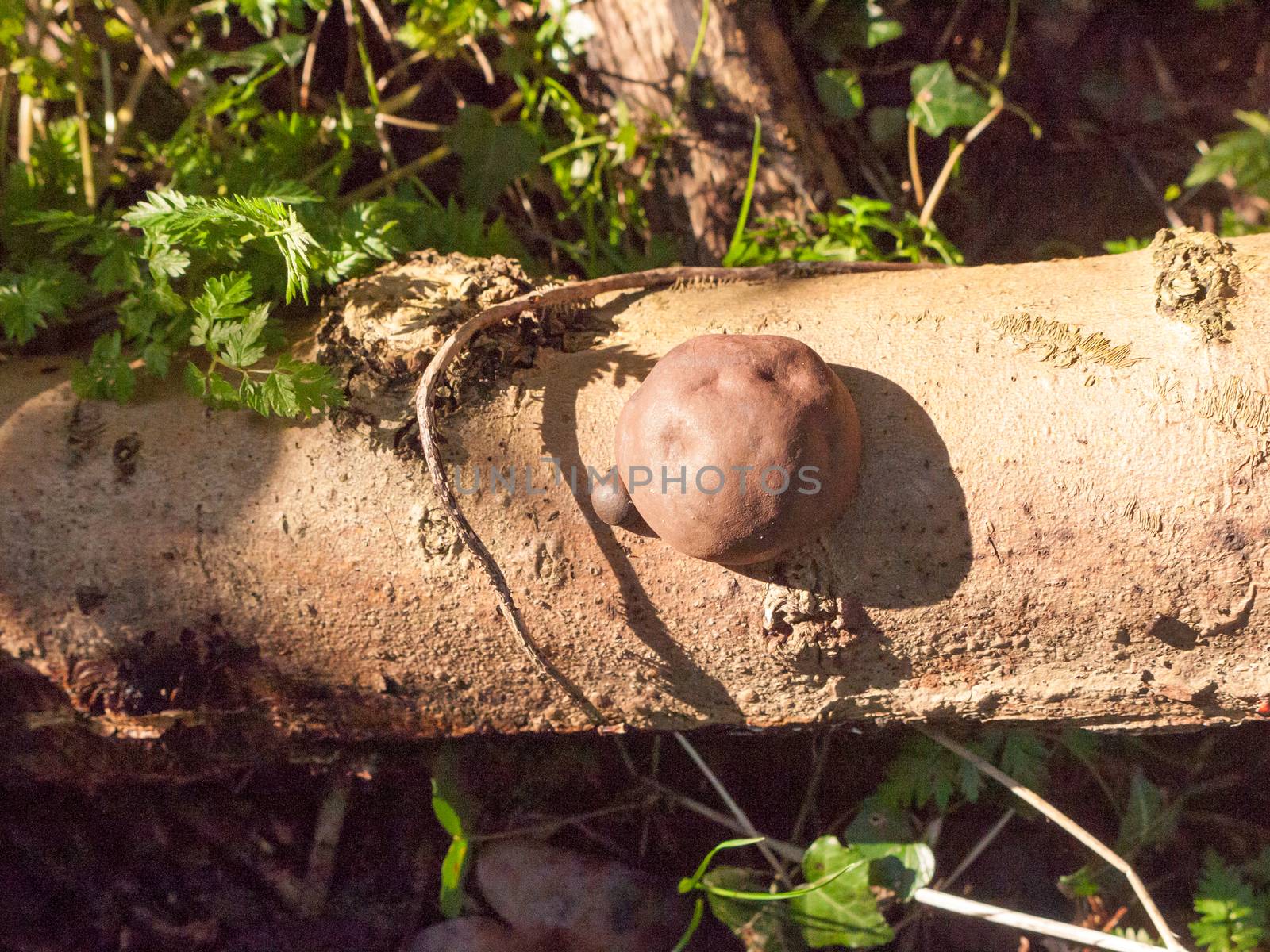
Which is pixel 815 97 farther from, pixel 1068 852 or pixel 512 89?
pixel 1068 852

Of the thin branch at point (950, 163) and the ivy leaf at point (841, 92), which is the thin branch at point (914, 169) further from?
the ivy leaf at point (841, 92)

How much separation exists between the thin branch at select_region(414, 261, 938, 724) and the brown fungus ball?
1.31 feet

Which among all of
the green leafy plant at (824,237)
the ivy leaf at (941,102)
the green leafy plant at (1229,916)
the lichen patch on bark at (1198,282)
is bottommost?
the green leafy plant at (1229,916)

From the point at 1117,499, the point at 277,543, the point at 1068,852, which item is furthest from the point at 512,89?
the point at 1068,852

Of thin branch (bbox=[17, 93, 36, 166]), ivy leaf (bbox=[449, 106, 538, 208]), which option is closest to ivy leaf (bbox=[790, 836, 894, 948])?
ivy leaf (bbox=[449, 106, 538, 208])

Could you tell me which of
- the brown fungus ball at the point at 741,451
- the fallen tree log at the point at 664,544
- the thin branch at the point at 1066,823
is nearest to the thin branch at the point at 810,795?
the thin branch at the point at 1066,823

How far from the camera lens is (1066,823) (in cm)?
249

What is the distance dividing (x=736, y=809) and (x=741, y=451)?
1.56 m

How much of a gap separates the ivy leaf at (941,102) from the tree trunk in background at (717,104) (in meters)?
0.36

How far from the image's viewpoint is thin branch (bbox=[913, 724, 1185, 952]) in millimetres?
2385

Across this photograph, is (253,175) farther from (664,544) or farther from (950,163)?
(950,163)

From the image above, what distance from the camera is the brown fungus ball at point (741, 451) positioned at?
178 centimetres

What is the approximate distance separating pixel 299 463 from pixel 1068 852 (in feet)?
8.84

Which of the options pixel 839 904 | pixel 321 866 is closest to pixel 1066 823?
pixel 839 904
